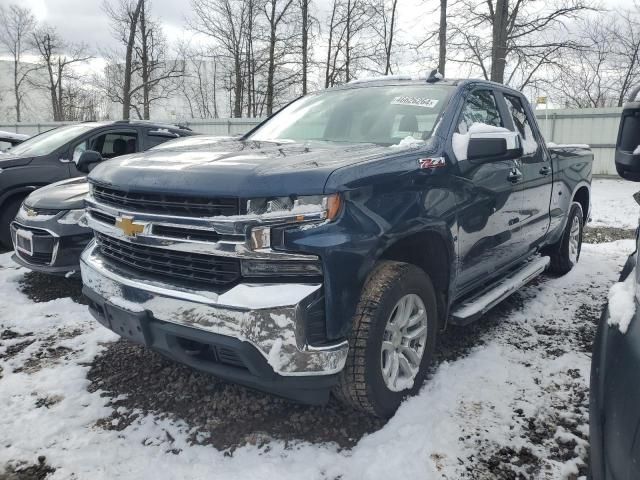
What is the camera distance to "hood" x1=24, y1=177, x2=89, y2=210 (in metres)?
4.46

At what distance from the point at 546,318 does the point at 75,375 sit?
3596 millimetres

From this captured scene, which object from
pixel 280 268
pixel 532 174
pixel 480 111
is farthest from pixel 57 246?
pixel 532 174

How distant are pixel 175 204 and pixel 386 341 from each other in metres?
1.26

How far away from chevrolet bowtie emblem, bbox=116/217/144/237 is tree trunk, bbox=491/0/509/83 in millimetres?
15887

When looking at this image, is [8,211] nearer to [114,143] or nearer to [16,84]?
[114,143]

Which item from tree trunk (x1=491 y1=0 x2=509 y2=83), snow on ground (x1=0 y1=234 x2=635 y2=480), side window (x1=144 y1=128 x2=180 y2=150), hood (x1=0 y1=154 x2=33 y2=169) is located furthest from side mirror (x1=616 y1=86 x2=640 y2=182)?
tree trunk (x1=491 y1=0 x2=509 y2=83)

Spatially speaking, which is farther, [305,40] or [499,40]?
[305,40]

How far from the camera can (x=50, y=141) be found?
639 centimetres

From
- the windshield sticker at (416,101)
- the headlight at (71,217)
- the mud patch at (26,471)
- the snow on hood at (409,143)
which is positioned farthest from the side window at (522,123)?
the headlight at (71,217)

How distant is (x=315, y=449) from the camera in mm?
2369

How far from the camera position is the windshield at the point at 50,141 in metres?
6.17

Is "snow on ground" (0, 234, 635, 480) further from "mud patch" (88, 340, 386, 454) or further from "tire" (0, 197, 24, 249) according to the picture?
"tire" (0, 197, 24, 249)

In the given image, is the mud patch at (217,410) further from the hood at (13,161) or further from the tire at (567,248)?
the hood at (13,161)

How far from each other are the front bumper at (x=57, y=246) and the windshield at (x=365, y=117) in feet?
6.26
